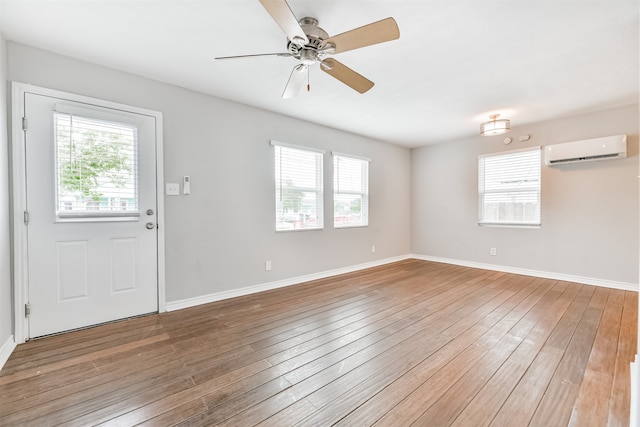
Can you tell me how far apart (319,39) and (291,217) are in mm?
2528

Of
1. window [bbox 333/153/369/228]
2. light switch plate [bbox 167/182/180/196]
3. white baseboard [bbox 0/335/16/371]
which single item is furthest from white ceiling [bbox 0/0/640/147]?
white baseboard [bbox 0/335/16/371]

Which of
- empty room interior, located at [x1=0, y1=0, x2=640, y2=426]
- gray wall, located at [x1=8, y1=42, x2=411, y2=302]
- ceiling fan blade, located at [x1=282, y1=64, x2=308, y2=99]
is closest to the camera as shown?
empty room interior, located at [x1=0, y1=0, x2=640, y2=426]

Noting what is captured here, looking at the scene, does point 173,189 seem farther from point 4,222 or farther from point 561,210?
point 561,210

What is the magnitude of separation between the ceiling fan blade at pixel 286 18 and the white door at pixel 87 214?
1.97 metres

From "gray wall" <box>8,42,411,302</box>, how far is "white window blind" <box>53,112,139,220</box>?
0.99 ft

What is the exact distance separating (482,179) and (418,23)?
150 inches

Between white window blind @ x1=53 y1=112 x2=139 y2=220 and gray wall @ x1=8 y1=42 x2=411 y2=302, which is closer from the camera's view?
white window blind @ x1=53 y1=112 x2=139 y2=220

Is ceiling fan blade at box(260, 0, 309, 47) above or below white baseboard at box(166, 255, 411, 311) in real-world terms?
above

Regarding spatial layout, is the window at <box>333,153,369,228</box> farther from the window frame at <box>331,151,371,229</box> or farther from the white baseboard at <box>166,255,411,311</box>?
the white baseboard at <box>166,255,411,311</box>

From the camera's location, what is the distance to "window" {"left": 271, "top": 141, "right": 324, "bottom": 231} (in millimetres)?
3881

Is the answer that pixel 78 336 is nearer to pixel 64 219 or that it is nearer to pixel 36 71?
pixel 64 219

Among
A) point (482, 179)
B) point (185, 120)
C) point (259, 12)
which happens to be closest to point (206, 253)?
point (185, 120)

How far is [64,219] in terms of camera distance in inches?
95.3

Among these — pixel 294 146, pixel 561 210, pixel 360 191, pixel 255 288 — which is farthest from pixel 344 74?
pixel 561 210
